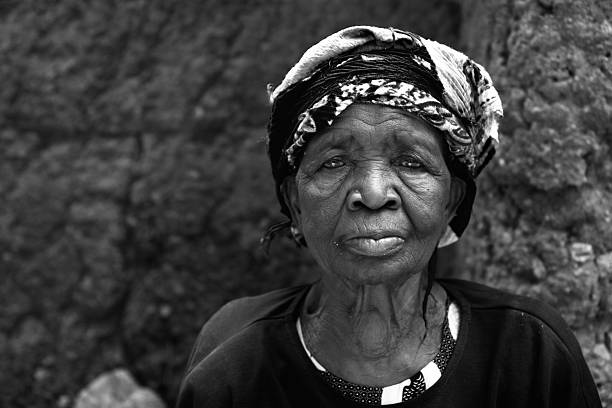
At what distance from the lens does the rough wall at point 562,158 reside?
2395mm

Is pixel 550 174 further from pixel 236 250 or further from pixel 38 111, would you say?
pixel 38 111

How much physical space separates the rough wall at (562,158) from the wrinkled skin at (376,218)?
496mm

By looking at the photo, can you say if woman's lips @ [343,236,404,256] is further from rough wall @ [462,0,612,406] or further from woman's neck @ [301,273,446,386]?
rough wall @ [462,0,612,406]

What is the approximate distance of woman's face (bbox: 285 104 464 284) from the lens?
1.88m

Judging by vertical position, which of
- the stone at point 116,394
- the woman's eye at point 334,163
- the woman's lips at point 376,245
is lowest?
the stone at point 116,394

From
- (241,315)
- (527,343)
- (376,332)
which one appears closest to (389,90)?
(376,332)

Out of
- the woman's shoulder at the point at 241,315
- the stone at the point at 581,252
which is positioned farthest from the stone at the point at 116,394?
the stone at the point at 581,252

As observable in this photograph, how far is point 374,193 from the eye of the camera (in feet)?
6.09

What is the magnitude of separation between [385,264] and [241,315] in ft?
2.04

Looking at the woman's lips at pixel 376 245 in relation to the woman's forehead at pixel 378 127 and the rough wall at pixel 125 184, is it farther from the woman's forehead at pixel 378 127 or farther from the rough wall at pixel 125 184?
the rough wall at pixel 125 184

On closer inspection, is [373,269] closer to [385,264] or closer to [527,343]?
[385,264]

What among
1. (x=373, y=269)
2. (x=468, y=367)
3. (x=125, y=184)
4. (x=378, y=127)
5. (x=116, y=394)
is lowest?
(x=116, y=394)

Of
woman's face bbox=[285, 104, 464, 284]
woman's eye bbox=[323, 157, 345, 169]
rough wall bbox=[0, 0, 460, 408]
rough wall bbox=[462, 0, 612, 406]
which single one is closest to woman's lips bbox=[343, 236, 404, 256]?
woman's face bbox=[285, 104, 464, 284]

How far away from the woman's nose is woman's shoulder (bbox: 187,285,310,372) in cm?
47
